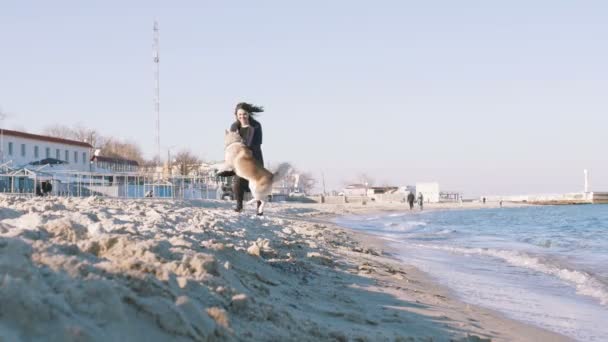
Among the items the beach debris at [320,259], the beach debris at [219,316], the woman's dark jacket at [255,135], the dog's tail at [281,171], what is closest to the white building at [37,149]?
the woman's dark jacket at [255,135]

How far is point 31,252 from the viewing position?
364 cm

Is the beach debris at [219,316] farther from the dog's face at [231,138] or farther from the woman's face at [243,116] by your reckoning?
the woman's face at [243,116]

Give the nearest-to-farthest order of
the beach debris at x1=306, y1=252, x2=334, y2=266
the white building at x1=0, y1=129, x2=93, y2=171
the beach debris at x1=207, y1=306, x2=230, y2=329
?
the beach debris at x1=207, y1=306, x2=230, y2=329 → the beach debris at x1=306, y1=252, x2=334, y2=266 → the white building at x1=0, y1=129, x2=93, y2=171

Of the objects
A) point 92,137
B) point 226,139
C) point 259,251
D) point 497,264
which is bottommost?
point 497,264

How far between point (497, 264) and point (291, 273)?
25.0 ft

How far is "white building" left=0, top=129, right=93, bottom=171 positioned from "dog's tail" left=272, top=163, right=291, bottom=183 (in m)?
44.4

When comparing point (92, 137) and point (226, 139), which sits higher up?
point (92, 137)

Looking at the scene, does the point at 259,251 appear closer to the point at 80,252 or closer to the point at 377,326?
the point at 377,326

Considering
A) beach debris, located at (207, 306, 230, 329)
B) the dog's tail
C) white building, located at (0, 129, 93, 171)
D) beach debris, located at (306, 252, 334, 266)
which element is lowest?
beach debris, located at (306, 252, 334, 266)

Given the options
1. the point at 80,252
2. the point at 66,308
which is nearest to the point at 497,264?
the point at 80,252

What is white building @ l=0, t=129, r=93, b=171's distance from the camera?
50.5 m

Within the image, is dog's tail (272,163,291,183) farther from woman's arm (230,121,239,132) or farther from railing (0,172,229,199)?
railing (0,172,229,199)

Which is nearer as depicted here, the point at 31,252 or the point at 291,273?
the point at 31,252

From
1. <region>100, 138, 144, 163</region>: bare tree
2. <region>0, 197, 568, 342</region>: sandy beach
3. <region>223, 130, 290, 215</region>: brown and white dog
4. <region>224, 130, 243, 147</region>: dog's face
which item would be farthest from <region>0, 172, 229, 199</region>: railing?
<region>100, 138, 144, 163</region>: bare tree
